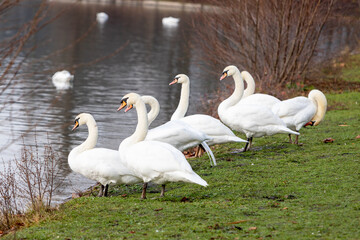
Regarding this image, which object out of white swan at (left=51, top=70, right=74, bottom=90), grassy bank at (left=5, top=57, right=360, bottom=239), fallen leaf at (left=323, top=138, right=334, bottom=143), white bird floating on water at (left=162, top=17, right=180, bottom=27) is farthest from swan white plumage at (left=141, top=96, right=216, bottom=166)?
white bird floating on water at (left=162, top=17, right=180, bottom=27)

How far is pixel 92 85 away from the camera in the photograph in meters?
24.0

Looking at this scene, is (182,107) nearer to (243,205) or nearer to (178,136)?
(178,136)

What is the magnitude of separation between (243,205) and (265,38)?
12560 millimetres

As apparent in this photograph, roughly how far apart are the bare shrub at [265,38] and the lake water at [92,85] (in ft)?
3.86

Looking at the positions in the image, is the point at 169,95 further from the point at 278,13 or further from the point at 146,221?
the point at 146,221

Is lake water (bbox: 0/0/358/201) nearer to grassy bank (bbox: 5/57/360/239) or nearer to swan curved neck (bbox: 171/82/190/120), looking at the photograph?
grassy bank (bbox: 5/57/360/239)

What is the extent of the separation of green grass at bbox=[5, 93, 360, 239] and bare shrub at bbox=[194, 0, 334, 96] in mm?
8276

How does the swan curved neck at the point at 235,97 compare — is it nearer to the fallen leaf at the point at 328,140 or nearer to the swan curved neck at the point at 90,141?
the fallen leaf at the point at 328,140

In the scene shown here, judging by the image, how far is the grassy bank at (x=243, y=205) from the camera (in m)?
5.49

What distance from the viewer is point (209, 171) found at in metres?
9.01

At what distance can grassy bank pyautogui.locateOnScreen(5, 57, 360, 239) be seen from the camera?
5488 millimetres

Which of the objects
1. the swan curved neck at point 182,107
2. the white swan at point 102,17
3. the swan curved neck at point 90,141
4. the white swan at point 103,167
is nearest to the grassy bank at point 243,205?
the white swan at point 103,167

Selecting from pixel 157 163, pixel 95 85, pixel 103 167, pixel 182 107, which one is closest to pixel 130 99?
pixel 103 167

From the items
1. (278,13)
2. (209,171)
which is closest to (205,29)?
(278,13)
